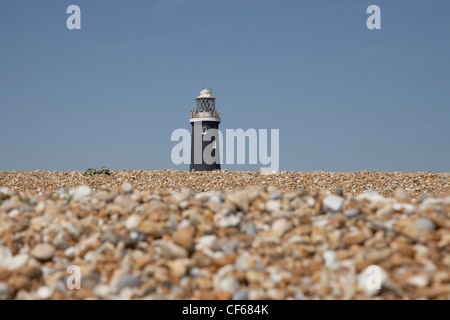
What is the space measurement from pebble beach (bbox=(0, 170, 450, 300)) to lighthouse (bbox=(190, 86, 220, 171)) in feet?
72.5

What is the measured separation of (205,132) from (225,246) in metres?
23.6

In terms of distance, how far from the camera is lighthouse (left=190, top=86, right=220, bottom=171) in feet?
90.0

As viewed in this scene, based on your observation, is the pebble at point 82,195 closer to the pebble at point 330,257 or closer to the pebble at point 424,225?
the pebble at point 330,257

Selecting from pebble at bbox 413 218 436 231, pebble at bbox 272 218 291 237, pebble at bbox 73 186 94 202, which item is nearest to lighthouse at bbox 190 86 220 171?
pebble at bbox 73 186 94 202

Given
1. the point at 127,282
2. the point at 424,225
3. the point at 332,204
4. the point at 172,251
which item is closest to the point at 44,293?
the point at 127,282

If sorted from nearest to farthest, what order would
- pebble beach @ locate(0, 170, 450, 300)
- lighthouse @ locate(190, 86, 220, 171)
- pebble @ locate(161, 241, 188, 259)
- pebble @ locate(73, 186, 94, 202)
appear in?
pebble beach @ locate(0, 170, 450, 300) < pebble @ locate(161, 241, 188, 259) < pebble @ locate(73, 186, 94, 202) < lighthouse @ locate(190, 86, 220, 171)

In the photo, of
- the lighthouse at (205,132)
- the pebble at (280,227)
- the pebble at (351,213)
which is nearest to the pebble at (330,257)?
the pebble at (280,227)

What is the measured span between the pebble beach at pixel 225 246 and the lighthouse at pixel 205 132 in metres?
22.1

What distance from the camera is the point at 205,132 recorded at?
2750 cm

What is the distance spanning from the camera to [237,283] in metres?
3.67

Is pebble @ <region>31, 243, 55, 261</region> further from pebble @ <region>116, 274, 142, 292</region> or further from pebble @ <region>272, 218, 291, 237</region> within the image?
pebble @ <region>272, 218, 291, 237</region>

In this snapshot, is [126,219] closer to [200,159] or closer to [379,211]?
[379,211]

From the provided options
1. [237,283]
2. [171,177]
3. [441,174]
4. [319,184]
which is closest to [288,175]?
[319,184]
